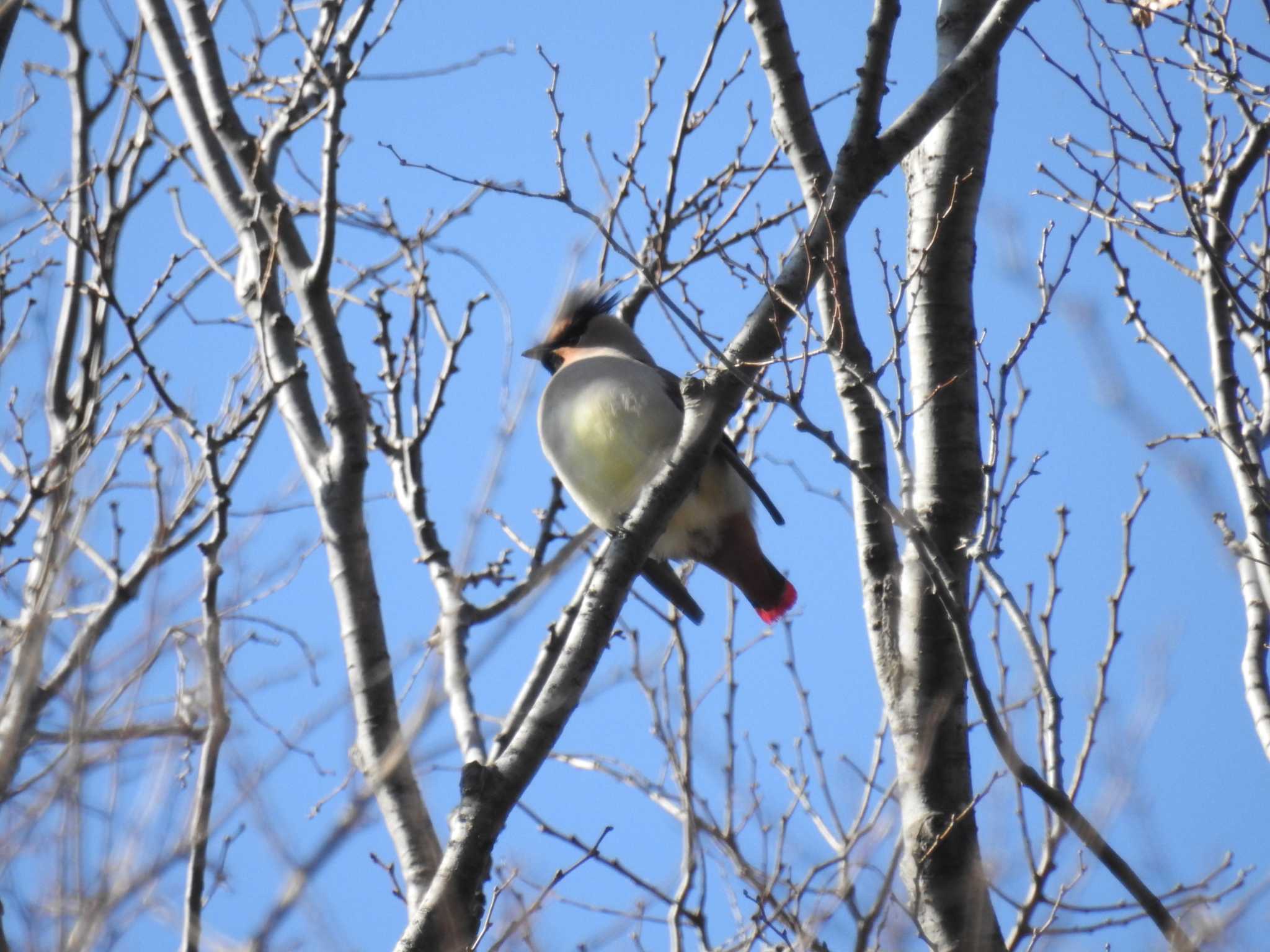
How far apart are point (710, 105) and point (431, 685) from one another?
11.5ft

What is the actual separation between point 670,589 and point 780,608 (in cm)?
47

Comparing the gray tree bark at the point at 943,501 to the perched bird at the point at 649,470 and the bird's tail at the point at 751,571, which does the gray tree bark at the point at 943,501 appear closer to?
the perched bird at the point at 649,470

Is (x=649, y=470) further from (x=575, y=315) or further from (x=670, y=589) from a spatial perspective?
(x=575, y=315)

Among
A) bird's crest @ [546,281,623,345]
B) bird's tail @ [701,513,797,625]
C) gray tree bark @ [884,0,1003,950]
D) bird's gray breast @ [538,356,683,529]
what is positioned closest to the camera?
gray tree bark @ [884,0,1003,950]

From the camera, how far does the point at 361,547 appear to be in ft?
14.2

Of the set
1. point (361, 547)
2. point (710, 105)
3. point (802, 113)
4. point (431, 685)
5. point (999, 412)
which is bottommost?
point (431, 685)

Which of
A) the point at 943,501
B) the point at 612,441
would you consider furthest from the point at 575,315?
the point at 943,501

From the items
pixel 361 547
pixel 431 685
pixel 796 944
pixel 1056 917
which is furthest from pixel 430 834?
pixel 431 685

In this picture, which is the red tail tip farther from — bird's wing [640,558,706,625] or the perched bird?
bird's wing [640,558,706,625]

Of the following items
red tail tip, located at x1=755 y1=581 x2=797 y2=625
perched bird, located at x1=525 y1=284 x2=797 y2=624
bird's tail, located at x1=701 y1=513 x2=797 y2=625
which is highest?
perched bird, located at x1=525 y1=284 x2=797 y2=624

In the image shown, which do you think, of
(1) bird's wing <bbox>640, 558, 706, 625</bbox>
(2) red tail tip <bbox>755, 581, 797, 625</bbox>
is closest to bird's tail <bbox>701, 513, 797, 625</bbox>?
(2) red tail tip <bbox>755, 581, 797, 625</bbox>

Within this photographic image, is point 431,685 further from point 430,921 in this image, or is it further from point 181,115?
point 181,115

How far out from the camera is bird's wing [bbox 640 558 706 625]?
5.56 meters

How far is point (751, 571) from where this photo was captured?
5.81 meters
